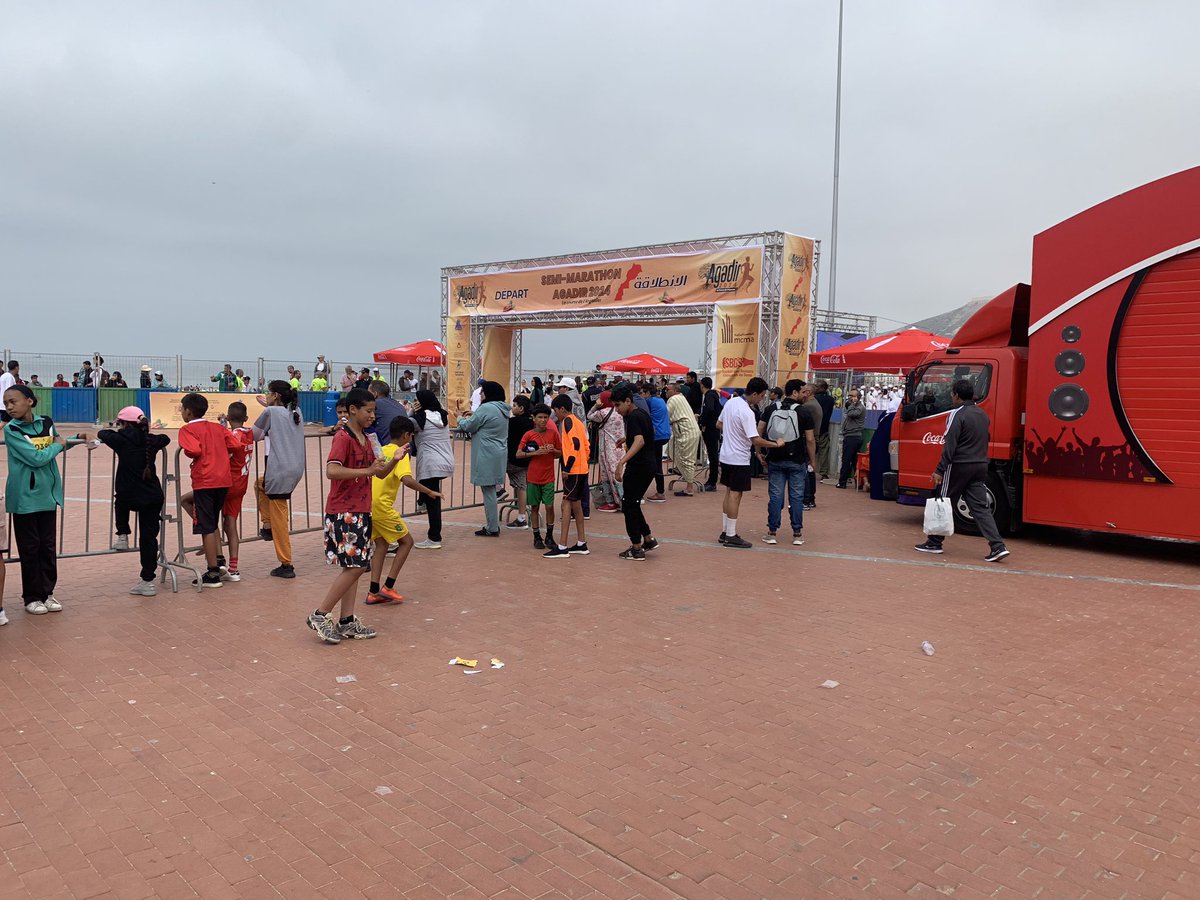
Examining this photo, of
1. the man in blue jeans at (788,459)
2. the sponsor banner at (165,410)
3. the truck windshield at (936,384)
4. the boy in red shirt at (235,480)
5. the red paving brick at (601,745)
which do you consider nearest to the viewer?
the red paving brick at (601,745)

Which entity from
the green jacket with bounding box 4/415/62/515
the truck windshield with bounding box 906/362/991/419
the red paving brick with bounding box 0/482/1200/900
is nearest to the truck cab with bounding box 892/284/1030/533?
the truck windshield with bounding box 906/362/991/419

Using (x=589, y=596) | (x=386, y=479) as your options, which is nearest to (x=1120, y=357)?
(x=589, y=596)

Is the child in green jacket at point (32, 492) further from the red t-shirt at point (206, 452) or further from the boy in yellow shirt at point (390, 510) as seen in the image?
the boy in yellow shirt at point (390, 510)

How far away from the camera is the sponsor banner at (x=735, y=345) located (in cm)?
1838

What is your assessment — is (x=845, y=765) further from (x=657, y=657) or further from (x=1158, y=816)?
(x=657, y=657)

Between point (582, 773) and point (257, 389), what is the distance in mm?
26409

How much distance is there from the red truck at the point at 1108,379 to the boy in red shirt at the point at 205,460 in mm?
7756

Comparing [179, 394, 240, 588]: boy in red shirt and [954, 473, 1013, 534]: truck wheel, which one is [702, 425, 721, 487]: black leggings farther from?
[179, 394, 240, 588]: boy in red shirt

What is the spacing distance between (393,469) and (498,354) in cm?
1977

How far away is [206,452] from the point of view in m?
6.89

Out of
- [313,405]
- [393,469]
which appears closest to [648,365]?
[313,405]

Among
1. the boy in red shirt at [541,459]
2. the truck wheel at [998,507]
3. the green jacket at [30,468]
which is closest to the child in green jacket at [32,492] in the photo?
the green jacket at [30,468]

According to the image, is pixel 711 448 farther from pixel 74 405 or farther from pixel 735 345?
pixel 74 405

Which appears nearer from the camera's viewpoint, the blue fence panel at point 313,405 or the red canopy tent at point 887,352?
the red canopy tent at point 887,352
